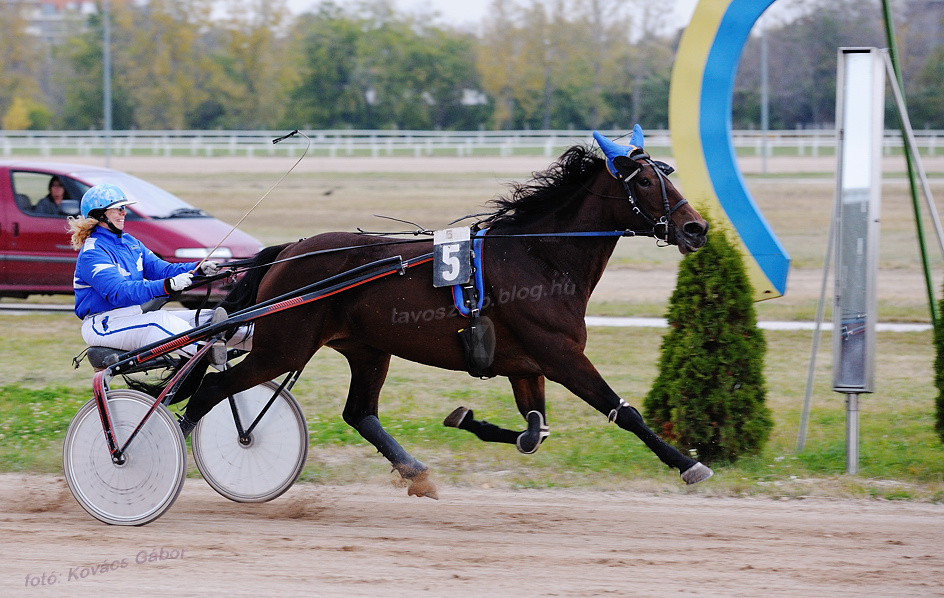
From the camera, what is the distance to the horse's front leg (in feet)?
15.8

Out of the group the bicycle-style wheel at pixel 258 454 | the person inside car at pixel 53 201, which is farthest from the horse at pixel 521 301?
the person inside car at pixel 53 201

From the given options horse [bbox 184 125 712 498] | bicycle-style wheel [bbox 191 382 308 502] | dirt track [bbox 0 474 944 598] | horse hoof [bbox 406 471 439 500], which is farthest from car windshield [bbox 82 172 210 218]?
horse hoof [bbox 406 471 439 500]

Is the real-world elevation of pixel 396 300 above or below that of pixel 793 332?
above

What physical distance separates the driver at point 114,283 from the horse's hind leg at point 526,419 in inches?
55.6

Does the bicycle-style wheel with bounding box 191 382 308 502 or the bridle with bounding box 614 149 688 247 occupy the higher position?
the bridle with bounding box 614 149 688 247

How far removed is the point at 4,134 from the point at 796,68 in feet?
88.1

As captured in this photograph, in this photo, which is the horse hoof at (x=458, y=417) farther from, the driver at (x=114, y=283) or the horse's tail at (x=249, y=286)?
the driver at (x=114, y=283)

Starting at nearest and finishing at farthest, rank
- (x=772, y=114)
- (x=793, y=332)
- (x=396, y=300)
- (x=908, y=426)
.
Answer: (x=396, y=300) → (x=908, y=426) → (x=793, y=332) → (x=772, y=114)

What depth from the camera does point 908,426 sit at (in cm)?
685

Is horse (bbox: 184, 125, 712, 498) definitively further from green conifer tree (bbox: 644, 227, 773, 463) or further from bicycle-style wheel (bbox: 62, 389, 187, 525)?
green conifer tree (bbox: 644, 227, 773, 463)

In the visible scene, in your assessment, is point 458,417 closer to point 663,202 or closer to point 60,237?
point 663,202

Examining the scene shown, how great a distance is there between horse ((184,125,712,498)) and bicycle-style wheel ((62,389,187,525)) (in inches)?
9.7

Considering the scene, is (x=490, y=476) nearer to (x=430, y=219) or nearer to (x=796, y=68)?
(x=430, y=219)

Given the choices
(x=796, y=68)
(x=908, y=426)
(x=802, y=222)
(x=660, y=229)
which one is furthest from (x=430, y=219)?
(x=796, y=68)
